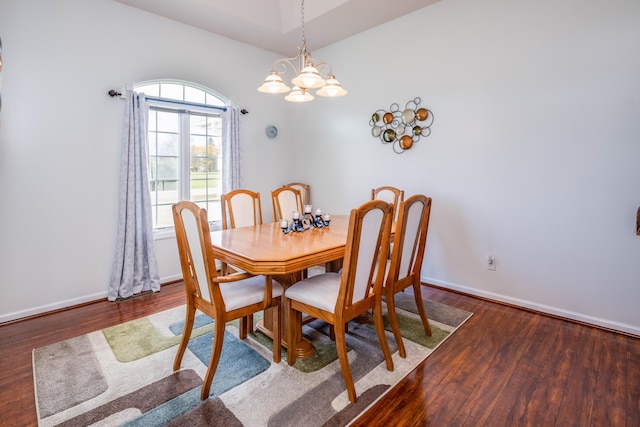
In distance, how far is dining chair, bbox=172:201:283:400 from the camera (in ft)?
5.83

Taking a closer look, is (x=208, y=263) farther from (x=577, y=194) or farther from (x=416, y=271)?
(x=577, y=194)

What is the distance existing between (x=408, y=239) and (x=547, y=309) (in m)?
1.66

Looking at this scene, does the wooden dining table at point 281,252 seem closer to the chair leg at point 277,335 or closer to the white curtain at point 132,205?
the chair leg at point 277,335

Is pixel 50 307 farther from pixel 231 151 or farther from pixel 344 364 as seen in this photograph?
pixel 344 364

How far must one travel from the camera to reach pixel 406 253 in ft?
7.48

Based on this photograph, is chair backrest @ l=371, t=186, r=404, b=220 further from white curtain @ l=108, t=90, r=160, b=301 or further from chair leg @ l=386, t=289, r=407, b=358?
white curtain @ l=108, t=90, r=160, b=301

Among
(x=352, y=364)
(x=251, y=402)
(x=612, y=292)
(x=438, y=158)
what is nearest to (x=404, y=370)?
(x=352, y=364)

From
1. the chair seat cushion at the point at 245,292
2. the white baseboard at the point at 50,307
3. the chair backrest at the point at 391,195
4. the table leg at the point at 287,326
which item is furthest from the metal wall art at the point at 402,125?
the white baseboard at the point at 50,307

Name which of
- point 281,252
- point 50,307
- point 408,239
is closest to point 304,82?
point 281,252

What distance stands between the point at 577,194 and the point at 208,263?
2.85m

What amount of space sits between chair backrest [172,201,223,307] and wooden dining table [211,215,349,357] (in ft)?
0.60

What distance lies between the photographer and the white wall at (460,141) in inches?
100.0

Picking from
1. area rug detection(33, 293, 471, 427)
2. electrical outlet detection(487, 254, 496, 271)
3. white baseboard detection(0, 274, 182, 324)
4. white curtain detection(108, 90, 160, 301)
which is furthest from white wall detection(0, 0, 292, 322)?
electrical outlet detection(487, 254, 496, 271)

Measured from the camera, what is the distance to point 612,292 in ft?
8.46
